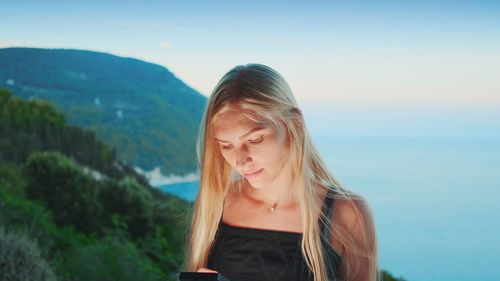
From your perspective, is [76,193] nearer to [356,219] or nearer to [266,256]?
[266,256]

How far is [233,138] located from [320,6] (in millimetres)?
1732

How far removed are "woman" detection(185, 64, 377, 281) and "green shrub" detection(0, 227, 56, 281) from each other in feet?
5.28

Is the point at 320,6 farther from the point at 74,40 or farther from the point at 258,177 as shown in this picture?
the point at 74,40

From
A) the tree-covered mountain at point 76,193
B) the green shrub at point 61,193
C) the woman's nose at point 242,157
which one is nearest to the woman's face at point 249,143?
the woman's nose at point 242,157

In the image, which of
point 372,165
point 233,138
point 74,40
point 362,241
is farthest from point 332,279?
point 74,40

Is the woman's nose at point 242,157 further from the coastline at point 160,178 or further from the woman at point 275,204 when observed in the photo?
the coastline at point 160,178

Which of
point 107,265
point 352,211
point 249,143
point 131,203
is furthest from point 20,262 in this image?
point 131,203

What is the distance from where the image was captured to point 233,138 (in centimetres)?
123

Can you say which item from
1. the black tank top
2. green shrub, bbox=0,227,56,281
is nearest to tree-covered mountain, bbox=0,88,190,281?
green shrub, bbox=0,227,56,281

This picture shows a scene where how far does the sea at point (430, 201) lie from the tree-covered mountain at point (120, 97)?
231 cm

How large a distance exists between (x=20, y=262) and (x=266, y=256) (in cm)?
192

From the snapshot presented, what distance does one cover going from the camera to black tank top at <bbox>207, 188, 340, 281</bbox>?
127 cm

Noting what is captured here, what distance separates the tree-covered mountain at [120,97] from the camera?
4.74 m

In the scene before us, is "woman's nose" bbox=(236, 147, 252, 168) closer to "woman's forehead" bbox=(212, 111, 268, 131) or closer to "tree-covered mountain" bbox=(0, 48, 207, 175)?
"woman's forehead" bbox=(212, 111, 268, 131)
